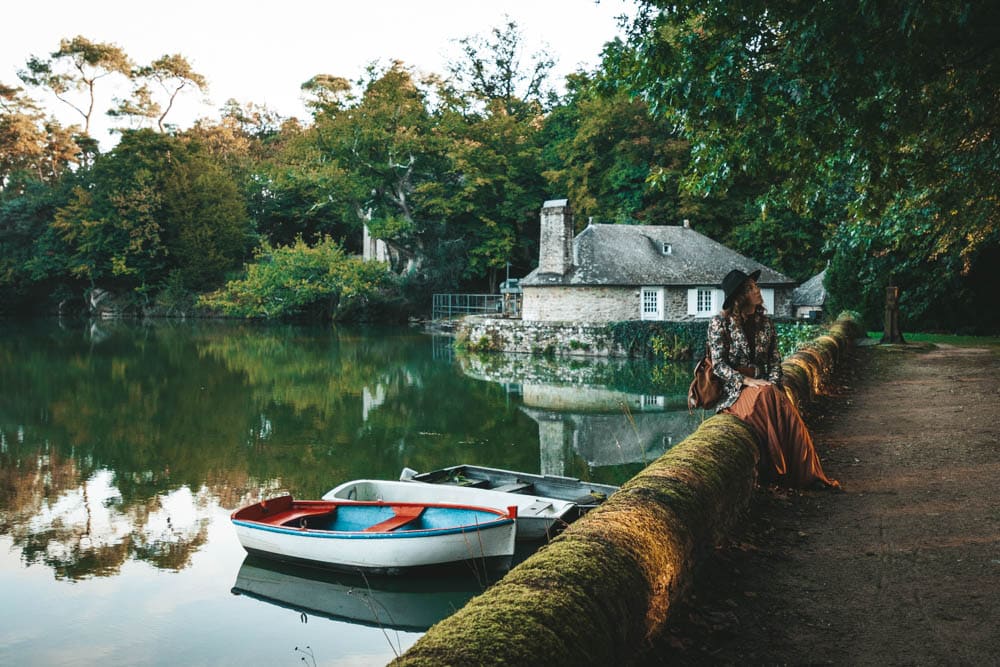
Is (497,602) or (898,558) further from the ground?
(497,602)

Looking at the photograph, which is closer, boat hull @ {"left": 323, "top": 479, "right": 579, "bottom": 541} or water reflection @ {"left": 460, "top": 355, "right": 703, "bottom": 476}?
boat hull @ {"left": 323, "top": 479, "right": 579, "bottom": 541}

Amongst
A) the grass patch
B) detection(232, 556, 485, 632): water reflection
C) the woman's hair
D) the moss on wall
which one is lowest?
detection(232, 556, 485, 632): water reflection

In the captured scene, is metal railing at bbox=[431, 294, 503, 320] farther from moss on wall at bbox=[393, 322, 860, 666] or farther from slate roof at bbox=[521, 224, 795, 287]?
moss on wall at bbox=[393, 322, 860, 666]

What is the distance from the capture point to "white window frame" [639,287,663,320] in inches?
1319

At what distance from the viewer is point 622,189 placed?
41.5 m

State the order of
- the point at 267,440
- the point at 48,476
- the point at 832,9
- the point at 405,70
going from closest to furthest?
the point at 832,9
the point at 48,476
the point at 267,440
the point at 405,70

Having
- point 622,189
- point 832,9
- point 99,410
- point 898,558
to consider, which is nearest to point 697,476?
point 898,558

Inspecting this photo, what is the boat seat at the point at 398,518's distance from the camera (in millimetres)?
8875

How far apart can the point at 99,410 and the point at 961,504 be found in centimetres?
1980

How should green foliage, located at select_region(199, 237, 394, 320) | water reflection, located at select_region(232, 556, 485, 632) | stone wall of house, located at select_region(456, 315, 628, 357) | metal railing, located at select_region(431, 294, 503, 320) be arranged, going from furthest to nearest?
metal railing, located at select_region(431, 294, 503, 320) < green foliage, located at select_region(199, 237, 394, 320) < stone wall of house, located at select_region(456, 315, 628, 357) < water reflection, located at select_region(232, 556, 485, 632)

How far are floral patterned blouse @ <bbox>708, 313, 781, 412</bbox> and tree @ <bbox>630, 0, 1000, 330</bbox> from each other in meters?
2.50

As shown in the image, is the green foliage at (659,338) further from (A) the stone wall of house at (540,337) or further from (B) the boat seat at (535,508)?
(B) the boat seat at (535,508)

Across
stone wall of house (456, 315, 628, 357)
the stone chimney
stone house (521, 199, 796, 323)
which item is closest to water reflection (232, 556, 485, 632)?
stone wall of house (456, 315, 628, 357)

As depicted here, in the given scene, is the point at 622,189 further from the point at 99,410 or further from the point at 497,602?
the point at 497,602
